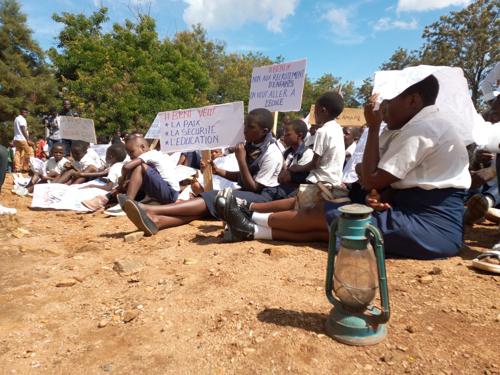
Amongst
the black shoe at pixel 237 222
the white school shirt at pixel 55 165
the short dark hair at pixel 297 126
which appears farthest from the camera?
the white school shirt at pixel 55 165

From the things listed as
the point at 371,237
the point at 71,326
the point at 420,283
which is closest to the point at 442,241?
the point at 420,283

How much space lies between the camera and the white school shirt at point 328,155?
3414mm

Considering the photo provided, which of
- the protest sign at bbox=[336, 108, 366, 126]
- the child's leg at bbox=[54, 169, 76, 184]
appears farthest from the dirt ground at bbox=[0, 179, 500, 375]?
the protest sign at bbox=[336, 108, 366, 126]

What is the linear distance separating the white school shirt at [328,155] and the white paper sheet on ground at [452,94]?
0.93 meters

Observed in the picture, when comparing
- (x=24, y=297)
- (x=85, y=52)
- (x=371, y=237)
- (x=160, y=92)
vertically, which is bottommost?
(x=24, y=297)

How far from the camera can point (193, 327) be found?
1947mm

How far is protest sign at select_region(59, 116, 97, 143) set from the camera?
292 inches

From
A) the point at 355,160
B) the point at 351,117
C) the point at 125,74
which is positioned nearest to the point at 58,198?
the point at 355,160

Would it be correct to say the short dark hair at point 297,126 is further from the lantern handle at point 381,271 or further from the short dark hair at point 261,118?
the lantern handle at point 381,271

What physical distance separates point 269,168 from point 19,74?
29.5 m

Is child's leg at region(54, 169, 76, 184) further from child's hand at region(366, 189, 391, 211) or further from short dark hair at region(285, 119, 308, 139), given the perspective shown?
child's hand at region(366, 189, 391, 211)

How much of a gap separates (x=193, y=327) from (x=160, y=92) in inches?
580

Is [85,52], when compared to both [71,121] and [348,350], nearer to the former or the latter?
[71,121]

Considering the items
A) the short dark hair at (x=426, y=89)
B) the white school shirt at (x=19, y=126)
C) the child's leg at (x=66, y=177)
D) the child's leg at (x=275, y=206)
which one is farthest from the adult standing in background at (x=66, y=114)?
the short dark hair at (x=426, y=89)
